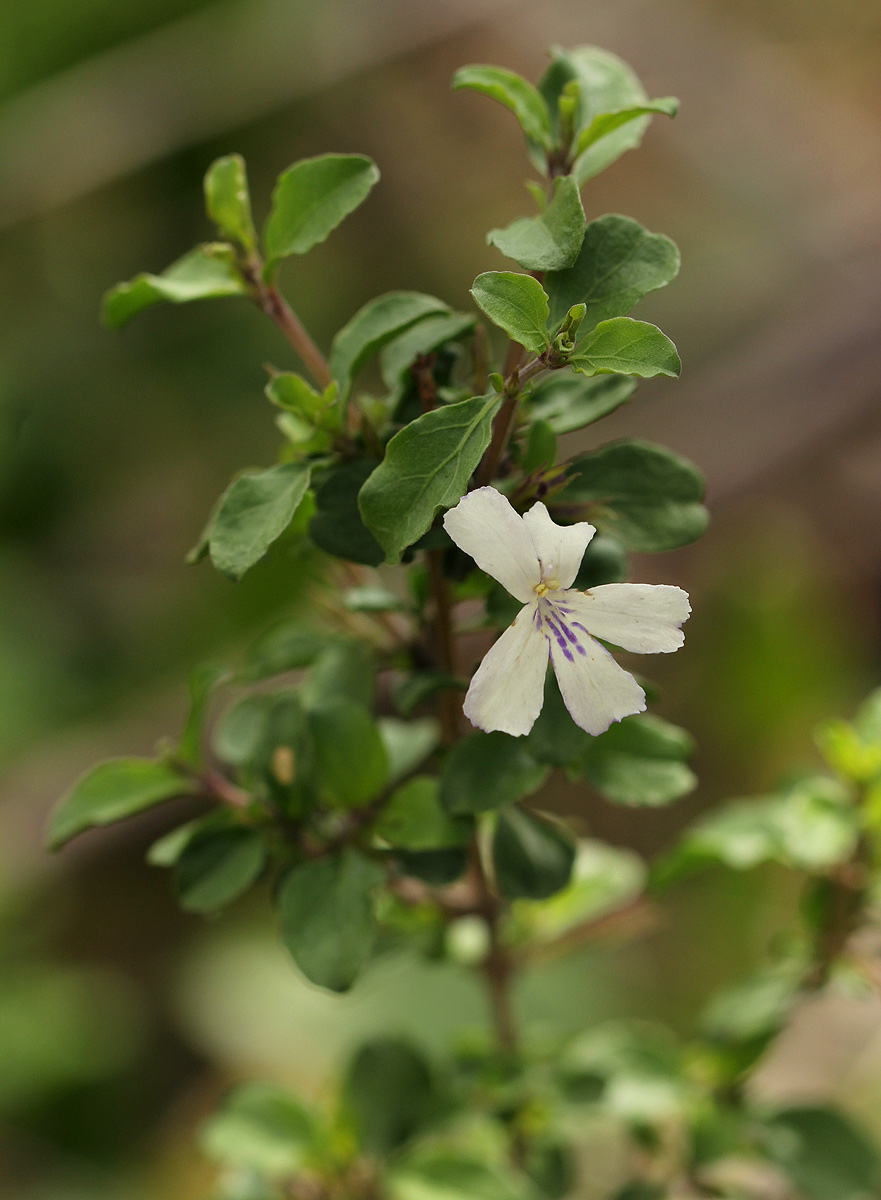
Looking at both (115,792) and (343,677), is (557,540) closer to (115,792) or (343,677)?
(343,677)

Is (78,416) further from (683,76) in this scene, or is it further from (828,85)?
(828,85)

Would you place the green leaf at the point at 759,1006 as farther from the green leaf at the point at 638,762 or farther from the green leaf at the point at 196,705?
the green leaf at the point at 196,705

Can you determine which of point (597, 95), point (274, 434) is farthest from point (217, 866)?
point (274, 434)

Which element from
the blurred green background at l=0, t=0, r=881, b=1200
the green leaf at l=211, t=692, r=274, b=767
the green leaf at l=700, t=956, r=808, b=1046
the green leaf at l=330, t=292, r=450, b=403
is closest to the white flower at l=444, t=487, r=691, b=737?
the green leaf at l=330, t=292, r=450, b=403

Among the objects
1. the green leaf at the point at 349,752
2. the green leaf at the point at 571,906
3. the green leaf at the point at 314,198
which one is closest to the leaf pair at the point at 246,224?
the green leaf at the point at 314,198

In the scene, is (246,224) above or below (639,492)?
above

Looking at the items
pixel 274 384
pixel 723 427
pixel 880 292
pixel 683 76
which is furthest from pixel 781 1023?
pixel 683 76

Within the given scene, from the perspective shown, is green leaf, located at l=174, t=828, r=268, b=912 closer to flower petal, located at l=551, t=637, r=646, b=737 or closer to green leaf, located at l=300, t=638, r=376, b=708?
green leaf, located at l=300, t=638, r=376, b=708
